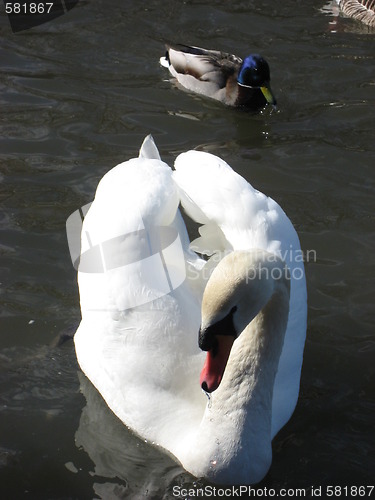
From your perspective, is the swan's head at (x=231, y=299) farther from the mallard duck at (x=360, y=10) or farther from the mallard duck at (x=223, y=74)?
the mallard duck at (x=360, y=10)

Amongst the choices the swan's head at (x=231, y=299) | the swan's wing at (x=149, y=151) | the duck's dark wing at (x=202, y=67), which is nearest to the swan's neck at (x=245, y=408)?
the swan's head at (x=231, y=299)

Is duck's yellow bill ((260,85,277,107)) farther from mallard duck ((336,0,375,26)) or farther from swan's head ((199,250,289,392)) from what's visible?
swan's head ((199,250,289,392))

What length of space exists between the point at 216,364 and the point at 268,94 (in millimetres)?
5544

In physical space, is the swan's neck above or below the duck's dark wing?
above

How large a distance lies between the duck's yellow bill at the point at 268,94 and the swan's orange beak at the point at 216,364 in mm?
5468

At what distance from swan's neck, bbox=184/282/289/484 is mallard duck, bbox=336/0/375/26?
26.0 feet

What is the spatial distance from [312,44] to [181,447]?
273 inches

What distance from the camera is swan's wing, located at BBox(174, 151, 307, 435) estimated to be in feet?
16.1

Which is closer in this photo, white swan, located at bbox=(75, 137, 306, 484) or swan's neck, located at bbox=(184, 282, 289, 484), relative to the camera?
white swan, located at bbox=(75, 137, 306, 484)

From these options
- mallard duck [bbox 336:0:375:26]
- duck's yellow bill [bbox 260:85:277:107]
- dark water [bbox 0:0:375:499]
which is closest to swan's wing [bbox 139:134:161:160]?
dark water [bbox 0:0:375:499]

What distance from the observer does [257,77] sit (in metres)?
9.05

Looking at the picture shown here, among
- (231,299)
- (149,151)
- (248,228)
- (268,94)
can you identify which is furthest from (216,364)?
(268,94)

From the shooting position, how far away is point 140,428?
188 inches

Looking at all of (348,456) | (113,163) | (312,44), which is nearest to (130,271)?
(348,456)
